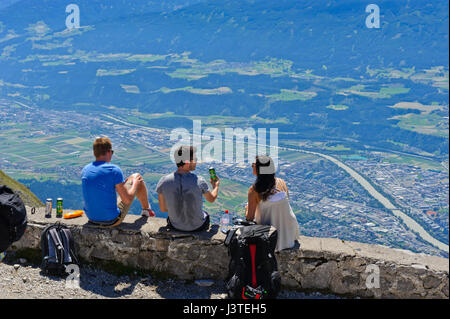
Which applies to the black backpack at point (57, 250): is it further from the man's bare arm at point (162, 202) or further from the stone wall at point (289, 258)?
the man's bare arm at point (162, 202)

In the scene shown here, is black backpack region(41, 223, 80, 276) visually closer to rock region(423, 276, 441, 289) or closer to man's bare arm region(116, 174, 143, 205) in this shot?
man's bare arm region(116, 174, 143, 205)

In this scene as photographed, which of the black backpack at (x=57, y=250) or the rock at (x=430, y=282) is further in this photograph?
the black backpack at (x=57, y=250)

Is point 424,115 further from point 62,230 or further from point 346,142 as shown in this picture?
point 62,230

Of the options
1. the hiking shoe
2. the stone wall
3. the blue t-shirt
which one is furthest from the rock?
the blue t-shirt

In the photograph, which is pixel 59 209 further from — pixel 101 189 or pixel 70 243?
pixel 101 189

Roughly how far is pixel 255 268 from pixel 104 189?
2189 mm

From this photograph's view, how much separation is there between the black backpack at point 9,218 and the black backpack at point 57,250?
92 centimetres

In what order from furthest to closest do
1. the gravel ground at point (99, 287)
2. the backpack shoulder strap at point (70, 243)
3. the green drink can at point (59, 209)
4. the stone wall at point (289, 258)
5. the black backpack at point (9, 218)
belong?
the green drink can at point (59, 209)
the backpack shoulder strap at point (70, 243)
the gravel ground at point (99, 287)
the stone wall at point (289, 258)
the black backpack at point (9, 218)

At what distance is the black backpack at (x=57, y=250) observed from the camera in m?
5.79

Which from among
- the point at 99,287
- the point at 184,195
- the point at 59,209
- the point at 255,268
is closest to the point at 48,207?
the point at 59,209

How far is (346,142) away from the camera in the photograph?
5325 inches

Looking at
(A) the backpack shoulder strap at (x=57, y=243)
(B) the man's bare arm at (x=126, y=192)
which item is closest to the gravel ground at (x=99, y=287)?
(A) the backpack shoulder strap at (x=57, y=243)

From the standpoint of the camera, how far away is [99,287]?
5641 mm

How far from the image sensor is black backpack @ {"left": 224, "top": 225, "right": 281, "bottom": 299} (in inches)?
197
